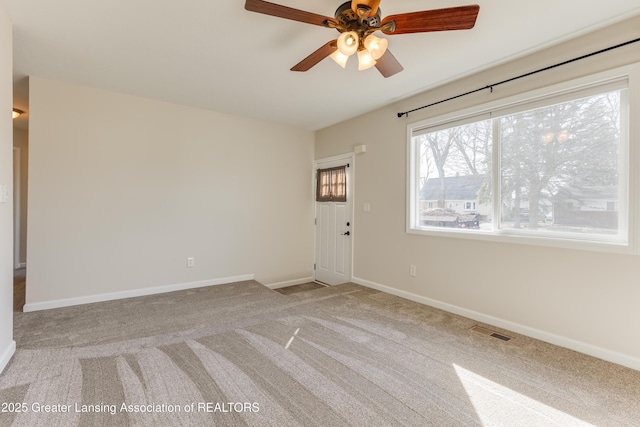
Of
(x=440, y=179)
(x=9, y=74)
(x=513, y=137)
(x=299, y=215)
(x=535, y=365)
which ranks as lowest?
(x=535, y=365)

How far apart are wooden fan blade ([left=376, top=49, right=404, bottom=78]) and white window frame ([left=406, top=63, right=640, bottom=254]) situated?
1.22m

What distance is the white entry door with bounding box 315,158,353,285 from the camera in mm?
4598

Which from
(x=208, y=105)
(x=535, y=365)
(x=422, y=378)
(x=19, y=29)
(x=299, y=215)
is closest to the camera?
(x=422, y=378)

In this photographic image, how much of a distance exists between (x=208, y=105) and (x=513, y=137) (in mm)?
3615

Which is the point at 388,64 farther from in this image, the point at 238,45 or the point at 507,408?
the point at 507,408

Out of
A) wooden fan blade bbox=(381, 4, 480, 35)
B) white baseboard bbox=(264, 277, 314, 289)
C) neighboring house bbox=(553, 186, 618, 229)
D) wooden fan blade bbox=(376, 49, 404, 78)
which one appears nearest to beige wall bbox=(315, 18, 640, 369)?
neighboring house bbox=(553, 186, 618, 229)

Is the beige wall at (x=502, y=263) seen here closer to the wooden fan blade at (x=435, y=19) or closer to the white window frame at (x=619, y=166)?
the white window frame at (x=619, y=166)

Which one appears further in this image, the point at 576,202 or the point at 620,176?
the point at 576,202

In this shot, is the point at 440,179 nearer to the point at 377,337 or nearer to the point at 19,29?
the point at 377,337

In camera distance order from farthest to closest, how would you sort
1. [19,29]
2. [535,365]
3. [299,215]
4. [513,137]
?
[299,215], [513,137], [19,29], [535,365]

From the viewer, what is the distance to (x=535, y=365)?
7.16 feet

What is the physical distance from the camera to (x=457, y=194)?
333cm

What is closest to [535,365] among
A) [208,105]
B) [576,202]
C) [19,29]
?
[576,202]

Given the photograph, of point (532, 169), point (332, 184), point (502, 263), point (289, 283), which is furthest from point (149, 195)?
point (532, 169)
